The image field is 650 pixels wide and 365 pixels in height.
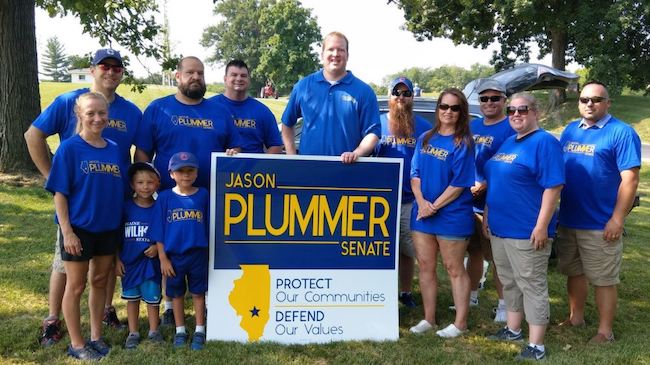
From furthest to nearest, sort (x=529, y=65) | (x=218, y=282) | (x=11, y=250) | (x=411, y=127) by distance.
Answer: (x=529, y=65) < (x=11, y=250) < (x=411, y=127) < (x=218, y=282)

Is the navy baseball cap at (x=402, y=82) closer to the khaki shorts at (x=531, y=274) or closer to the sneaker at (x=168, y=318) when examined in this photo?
the khaki shorts at (x=531, y=274)

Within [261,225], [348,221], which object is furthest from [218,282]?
[348,221]

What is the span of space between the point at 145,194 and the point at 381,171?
1.68 meters

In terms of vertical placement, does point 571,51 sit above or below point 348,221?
above

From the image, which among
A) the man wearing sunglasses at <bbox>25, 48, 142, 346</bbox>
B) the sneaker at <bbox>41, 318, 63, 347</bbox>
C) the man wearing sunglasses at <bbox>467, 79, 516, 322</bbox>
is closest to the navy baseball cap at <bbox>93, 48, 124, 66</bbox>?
the man wearing sunglasses at <bbox>25, 48, 142, 346</bbox>

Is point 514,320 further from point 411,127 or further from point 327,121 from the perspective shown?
point 327,121

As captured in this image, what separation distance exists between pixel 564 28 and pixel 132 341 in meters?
26.3

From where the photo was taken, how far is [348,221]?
3.80 meters

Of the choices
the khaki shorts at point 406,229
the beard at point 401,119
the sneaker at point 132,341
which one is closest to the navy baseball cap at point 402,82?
the beard at point 401,119

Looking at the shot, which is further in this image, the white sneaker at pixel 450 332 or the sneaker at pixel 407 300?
the sneaker at pixel 407 300

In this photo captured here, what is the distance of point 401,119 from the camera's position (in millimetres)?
4180

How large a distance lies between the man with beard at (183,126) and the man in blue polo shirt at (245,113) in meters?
0.37

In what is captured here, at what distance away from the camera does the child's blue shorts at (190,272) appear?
3.44 m

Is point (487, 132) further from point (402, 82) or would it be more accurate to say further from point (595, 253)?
point (595, 253)
